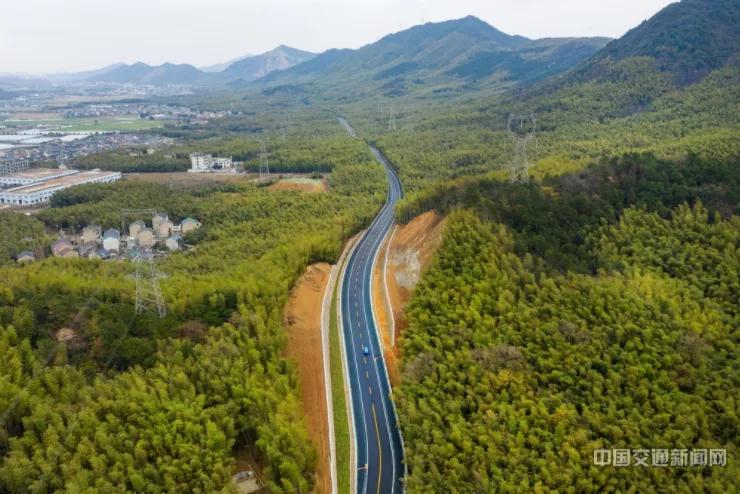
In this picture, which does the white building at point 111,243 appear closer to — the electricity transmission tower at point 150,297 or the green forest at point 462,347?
the green forest at point 462,347

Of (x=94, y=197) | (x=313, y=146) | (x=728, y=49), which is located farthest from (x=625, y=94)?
(x=94, y=197)

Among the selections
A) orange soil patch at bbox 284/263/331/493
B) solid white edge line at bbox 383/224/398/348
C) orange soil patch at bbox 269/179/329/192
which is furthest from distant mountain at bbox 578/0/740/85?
orange soil patch at bbox 284/263/331/493

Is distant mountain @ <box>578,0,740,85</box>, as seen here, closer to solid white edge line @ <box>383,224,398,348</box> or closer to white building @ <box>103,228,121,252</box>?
solid white edge line @ <box>383,224,398,348</box>

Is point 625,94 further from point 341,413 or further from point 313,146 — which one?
point 341,413

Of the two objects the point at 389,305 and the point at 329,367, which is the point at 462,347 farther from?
the point at 389,305

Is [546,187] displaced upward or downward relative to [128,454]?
upward

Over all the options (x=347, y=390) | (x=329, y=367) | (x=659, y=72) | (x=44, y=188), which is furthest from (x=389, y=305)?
(x=659, y=72)

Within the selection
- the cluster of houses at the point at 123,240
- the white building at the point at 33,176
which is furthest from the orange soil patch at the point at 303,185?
the white building at the point at 33,176

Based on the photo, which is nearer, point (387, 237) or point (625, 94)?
point (387, 237)
